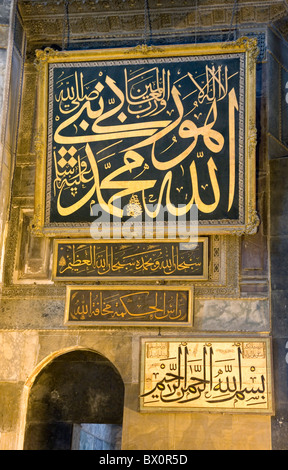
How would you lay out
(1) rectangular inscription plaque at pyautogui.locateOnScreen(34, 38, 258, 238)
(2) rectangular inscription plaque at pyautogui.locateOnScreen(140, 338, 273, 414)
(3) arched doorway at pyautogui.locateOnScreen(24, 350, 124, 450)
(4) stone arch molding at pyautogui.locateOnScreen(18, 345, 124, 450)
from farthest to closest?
(1) rectangular inscription plaque at pyautogui.locateOnScreen(34, 38, 258, 238) < (3) arched doorway at pyautogui.locateOnScreen(24, 350, 124, 450) < (4) stone arch molding at pyautogui.locateOnScreen(18, 345, 124, 450) < (2) rectangular inscription plaque at pyautogui.locateOnScreen(140, 338, 273, 414)

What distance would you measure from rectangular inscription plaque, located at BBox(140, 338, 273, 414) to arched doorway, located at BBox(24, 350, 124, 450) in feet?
1.67

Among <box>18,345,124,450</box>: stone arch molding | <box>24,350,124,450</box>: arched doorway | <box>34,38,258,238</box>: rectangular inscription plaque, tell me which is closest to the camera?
<box>18,345,124,450</box>: stone arch molding

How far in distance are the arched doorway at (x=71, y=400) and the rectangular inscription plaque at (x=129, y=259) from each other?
2.79 feet

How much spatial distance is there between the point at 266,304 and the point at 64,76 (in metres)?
3.22

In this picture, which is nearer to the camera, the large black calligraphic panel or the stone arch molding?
the stone arch molding

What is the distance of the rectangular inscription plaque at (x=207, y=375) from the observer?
6547mm

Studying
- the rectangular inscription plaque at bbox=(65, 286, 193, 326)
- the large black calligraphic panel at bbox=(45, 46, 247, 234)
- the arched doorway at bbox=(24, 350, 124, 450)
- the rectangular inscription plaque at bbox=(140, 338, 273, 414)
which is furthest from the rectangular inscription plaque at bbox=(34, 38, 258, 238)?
the arched doorway at bbox=(24, 350, 124, 450)

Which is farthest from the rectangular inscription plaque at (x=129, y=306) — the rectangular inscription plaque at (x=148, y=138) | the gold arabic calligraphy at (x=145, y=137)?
the gold arabic calligraphy at (x=145, y=137)

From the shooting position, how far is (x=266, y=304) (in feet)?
22.4

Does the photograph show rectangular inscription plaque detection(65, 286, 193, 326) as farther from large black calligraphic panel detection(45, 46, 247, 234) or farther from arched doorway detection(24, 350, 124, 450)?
large black calligraphic panel detection(45, 46, 247, 234)

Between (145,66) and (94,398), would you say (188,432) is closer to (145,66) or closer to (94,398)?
(94,398)

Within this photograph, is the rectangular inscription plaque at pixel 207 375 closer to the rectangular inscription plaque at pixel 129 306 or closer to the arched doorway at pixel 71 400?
the rectangular inscription plaque at pixel 129 306

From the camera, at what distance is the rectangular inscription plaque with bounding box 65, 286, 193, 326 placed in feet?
22.6

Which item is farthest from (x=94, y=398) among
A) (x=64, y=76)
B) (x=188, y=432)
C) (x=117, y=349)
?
(x=64, y=76)
